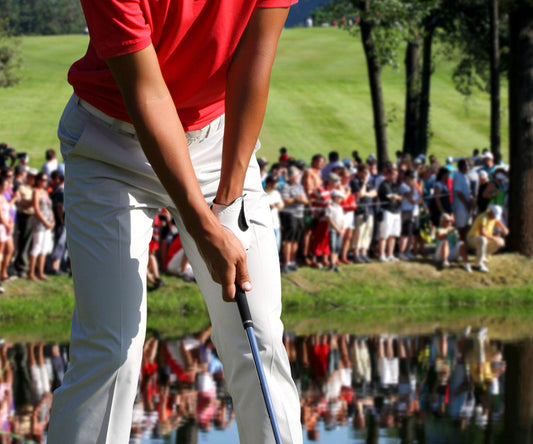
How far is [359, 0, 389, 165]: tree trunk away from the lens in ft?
70.4

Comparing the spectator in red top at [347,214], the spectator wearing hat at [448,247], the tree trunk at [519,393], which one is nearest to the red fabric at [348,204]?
the spectator in red top at [347,214]

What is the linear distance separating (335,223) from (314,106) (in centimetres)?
3910

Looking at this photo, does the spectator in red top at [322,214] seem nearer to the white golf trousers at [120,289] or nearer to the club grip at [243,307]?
the white golf trousers at [120,289]

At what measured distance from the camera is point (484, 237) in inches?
648

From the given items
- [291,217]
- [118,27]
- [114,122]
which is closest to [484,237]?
[291,217]

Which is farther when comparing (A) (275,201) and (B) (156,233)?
(B) (156,233)

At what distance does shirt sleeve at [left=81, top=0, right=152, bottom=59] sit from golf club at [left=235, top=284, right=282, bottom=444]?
0.78 meters

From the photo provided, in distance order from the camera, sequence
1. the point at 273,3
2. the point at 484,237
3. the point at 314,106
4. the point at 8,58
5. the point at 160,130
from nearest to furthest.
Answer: the point at 160,130 < the point at 273,3 < the point at 484,237 < the point at 8,58 < the point at 314,106

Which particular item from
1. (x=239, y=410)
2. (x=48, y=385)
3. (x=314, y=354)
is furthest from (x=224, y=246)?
(x=314, y=354)

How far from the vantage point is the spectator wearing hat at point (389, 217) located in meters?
16.8

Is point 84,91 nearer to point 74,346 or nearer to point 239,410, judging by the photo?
point 74,346

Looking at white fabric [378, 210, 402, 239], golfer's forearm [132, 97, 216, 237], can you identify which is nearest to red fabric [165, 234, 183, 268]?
white fabric [378, 210, 402, 239]

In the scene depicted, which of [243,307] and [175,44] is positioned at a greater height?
[175,44]

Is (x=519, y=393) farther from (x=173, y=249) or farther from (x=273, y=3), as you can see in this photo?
(x=173, y=249)
